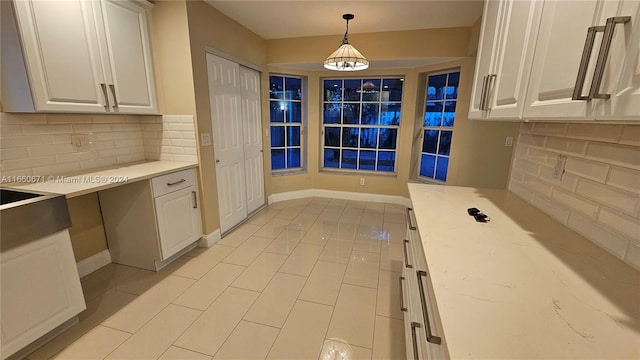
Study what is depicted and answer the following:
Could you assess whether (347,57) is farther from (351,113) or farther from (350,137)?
(350,137)

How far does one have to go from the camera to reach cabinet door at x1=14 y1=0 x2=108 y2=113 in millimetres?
1593

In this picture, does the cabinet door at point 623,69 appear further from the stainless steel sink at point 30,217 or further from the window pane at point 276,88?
the window pane at point 276,88

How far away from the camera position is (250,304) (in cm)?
194

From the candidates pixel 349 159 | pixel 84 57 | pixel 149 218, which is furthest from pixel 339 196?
pixel 84 57

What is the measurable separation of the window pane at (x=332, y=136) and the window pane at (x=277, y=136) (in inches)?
29.8

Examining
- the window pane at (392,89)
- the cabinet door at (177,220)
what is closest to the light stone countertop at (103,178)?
the cabinet door at (177,220)

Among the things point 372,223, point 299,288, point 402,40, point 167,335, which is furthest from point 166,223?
point 402,40

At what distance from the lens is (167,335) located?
1649 mm

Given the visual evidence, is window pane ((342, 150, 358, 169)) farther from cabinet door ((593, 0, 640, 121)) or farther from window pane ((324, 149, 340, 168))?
cabinet door ((593, 0, 640, 121))

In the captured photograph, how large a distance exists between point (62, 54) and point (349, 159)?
3572 millimetres

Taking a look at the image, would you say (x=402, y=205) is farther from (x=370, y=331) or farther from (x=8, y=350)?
(x=8, y=350)

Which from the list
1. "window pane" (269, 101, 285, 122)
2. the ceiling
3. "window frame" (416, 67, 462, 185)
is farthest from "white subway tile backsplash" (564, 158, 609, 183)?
"window pane" (269, 101, 285, 122)

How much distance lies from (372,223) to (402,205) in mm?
933

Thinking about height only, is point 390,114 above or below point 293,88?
below
